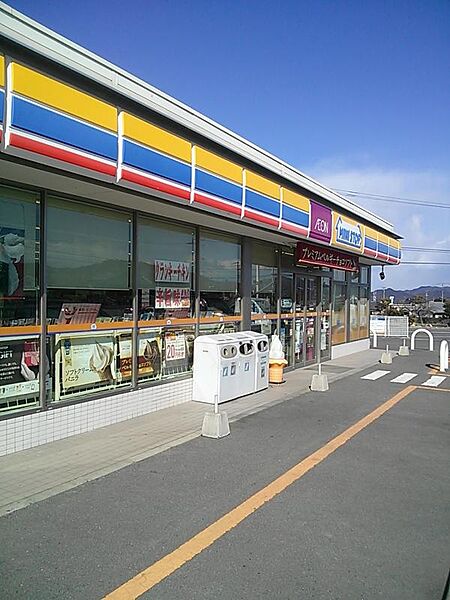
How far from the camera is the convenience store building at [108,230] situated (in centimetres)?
543

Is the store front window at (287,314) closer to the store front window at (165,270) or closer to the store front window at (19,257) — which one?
the store front window at (165,270)

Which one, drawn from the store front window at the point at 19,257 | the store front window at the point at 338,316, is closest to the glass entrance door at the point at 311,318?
the store front window at the point at 338,316

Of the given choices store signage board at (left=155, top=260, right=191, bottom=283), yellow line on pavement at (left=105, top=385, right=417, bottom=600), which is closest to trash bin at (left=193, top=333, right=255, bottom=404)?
store signage board at (left=155, top=260, right=191, bottom=283)

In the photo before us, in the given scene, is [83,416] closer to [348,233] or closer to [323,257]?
[323,257]

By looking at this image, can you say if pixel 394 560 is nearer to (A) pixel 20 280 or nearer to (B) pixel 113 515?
(B) pixel 113 515

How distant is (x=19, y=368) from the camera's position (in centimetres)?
663

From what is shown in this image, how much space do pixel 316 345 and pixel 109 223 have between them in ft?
31.2

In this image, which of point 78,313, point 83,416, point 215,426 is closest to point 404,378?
point 215,426

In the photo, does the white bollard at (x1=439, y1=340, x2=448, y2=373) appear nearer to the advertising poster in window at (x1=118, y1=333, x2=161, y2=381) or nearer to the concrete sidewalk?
the concrete sidewalk

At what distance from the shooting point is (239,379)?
1001 cm

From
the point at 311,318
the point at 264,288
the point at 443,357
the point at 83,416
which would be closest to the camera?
the point at 83,416

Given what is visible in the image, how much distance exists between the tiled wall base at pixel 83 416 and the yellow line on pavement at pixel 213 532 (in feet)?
9.92

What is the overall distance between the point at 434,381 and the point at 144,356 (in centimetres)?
775

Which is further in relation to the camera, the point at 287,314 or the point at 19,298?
the point at 287,314
